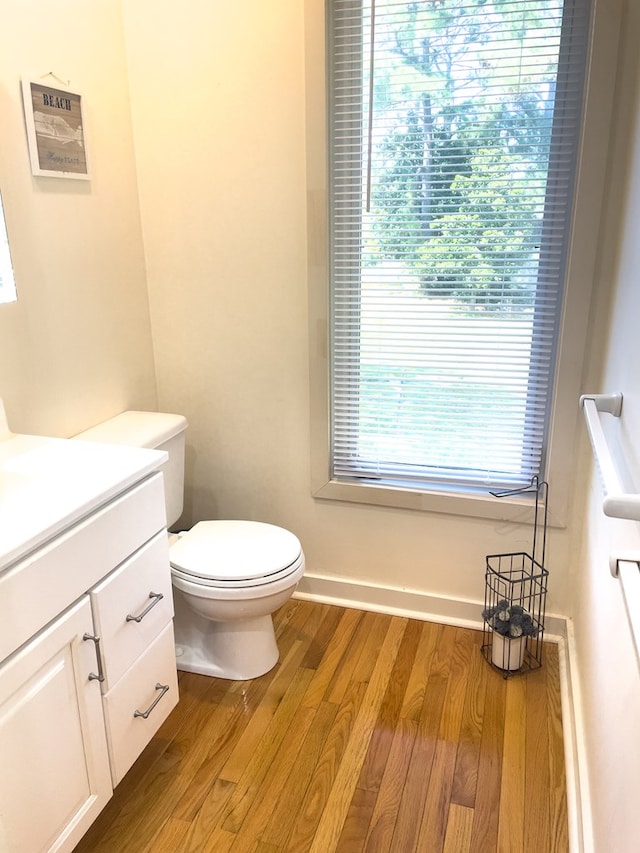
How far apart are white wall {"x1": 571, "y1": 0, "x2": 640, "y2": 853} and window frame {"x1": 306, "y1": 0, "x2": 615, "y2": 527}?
41 millimetres

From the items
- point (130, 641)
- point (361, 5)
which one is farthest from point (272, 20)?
point (130, 641)

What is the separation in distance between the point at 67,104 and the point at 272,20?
0.67 metres

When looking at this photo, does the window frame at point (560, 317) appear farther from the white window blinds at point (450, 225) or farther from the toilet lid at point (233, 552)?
the toilet lid at point (233, 552)

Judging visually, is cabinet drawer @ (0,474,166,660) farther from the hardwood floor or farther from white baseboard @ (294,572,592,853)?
white baseboard @ (294,572,592,853)

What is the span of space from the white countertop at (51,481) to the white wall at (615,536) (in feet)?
3.41

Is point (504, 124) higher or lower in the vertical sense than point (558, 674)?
higher

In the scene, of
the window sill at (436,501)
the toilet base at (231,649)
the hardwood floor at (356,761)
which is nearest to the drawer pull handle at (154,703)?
the hardwood floor at (356,761)

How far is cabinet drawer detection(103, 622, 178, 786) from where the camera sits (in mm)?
1451

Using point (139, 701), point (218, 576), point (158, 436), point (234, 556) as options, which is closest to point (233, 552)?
point (234, 556)

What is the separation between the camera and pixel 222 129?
2.08 m

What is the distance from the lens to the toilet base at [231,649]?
2021 mm

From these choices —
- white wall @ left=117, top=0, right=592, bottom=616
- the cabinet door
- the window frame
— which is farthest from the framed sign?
the cabinet door

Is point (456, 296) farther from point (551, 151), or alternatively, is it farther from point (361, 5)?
point (361, 5)

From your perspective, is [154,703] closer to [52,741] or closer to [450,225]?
[52,741]
